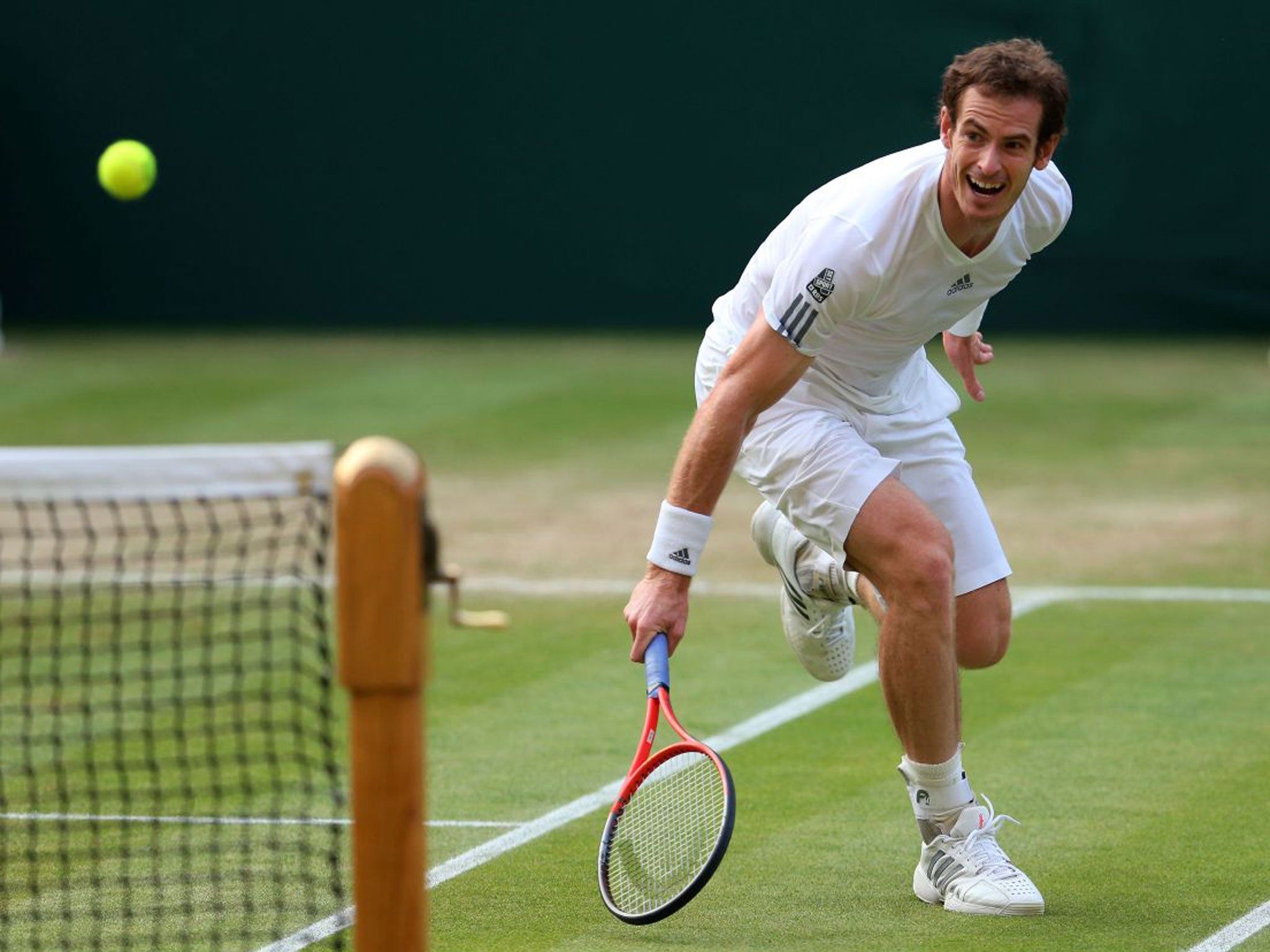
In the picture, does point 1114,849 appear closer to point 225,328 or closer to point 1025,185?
point 1025,185

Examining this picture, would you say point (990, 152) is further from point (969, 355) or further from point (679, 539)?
point (969, 355)

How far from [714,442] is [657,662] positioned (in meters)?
0.45

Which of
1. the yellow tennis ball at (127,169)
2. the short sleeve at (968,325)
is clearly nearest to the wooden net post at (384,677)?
the short sleeve at (968,325)

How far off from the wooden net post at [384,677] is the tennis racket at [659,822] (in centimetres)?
101

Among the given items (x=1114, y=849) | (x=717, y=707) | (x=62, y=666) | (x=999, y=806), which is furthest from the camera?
(x=62, y=666)

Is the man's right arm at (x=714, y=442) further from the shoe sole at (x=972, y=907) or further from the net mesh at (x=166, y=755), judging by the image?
the shoe sole at (x=972, y=907)

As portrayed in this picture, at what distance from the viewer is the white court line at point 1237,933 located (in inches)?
153

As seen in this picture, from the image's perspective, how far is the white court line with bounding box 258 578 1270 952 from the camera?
4.52 meters

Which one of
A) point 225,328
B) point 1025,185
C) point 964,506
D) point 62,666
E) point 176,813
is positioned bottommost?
point 225,328

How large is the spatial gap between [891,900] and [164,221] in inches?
471

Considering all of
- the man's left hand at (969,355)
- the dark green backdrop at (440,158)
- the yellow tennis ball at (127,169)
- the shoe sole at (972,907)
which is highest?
the man's left hand at (969,355)

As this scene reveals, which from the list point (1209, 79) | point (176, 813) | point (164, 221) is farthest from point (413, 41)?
point (176, 813)

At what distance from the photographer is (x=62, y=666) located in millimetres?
6559

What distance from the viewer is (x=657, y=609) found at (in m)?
3.92
